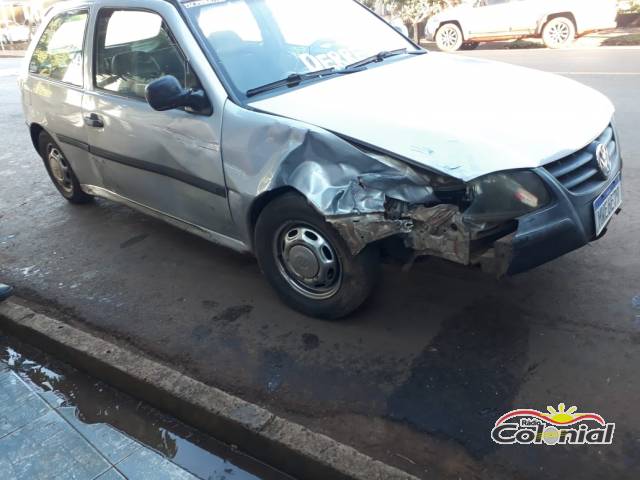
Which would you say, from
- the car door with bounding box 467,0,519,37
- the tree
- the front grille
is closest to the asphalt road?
the front grille

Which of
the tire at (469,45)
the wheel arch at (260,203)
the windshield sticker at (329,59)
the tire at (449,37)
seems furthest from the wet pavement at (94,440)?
the tire at (469,45)

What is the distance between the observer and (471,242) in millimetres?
2732

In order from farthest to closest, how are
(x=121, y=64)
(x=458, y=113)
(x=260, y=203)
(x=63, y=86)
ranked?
(x=63, y=86) → (x=121, y=64) → (x=260, y=203) → (x=458, y=113)

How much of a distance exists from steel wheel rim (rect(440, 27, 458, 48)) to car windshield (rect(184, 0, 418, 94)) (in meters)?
12.1

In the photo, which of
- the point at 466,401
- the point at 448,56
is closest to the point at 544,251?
the point at 466,401

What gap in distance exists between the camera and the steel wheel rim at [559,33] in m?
13.6

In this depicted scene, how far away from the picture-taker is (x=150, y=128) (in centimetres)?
377

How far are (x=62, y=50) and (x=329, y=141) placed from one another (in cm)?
303

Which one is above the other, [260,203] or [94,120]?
[94,120]

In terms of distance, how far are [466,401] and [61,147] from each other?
13.0ft

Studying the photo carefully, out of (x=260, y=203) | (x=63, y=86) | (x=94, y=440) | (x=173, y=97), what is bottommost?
(x=94, y=440)

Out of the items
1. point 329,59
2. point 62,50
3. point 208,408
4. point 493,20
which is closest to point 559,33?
point 493,20
